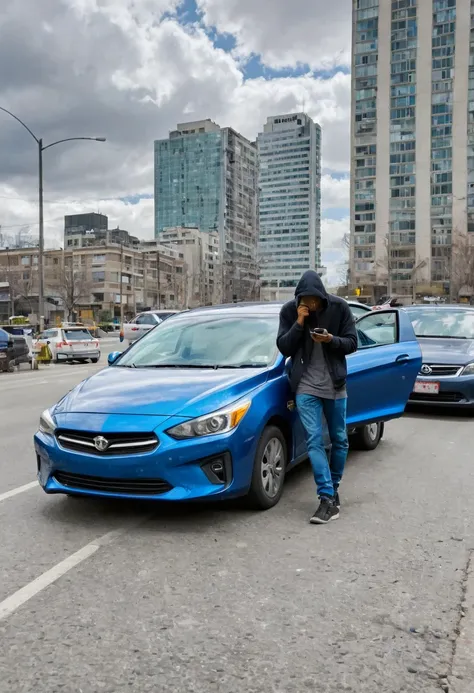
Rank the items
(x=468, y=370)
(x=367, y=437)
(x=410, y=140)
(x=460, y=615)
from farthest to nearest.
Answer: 1. (x=410, y=140)
2. (x=468, y=370)
3. (x=367, y=437)
4. (x=460, y=615)

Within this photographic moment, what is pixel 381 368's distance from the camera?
6.14 metres

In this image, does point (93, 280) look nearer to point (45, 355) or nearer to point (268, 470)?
point (45, 355)

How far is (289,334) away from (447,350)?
559 centimetres

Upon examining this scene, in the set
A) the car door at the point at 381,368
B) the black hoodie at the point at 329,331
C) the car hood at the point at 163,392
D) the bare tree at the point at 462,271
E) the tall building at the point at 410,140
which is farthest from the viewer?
the tall building at the point at 410,140

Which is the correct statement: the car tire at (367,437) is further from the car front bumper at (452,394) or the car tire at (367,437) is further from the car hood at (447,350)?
the car hood at (447,350)

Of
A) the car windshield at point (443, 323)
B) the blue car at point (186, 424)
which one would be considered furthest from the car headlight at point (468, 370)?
the blue car at point (186, 424)

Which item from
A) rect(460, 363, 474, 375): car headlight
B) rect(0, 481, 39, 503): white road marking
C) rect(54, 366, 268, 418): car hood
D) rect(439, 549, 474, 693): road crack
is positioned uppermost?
rect(54, 366, 268, 418): car hood

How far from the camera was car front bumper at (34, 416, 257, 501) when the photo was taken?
4059mm

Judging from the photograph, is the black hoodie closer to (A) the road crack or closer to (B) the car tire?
(A) the road crack

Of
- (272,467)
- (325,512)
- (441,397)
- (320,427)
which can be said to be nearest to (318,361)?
(320,427)

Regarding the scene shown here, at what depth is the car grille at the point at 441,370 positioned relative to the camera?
29.2ft

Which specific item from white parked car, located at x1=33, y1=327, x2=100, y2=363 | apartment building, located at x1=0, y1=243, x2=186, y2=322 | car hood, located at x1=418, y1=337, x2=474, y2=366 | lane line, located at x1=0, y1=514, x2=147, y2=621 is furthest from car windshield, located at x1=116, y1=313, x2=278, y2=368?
apartment building, located at x1=0, y1=243, x2=186, y2=322

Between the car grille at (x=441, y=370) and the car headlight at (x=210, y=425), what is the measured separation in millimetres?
5385

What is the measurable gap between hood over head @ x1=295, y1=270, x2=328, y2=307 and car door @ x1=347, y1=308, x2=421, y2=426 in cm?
144
